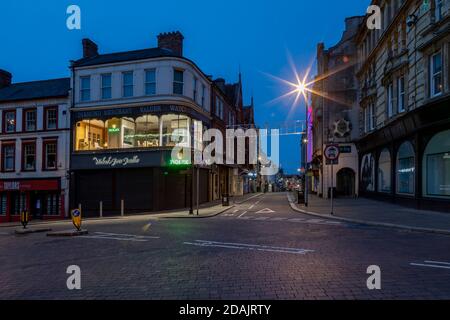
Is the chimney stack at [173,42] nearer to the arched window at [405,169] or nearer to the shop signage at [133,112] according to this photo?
the shop signage at [133,112]

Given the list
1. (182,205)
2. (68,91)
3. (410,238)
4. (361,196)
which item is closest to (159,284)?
(410,238)

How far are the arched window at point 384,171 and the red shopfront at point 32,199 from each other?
25.7 m

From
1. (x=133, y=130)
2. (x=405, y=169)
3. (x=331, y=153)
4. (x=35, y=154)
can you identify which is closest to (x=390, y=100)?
(x=405, y=169)

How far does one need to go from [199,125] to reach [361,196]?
16.9 m

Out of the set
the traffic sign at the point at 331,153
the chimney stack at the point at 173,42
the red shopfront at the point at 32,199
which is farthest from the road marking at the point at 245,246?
the chimney stack at the point at 173,42

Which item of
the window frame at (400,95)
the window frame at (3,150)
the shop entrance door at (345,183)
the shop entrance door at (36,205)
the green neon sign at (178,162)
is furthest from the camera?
the shop entrance door at (345,183)

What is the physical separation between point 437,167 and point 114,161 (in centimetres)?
2164

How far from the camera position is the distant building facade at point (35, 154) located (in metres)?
28.2

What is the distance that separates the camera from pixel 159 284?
5887mm

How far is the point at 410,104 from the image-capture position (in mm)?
19625

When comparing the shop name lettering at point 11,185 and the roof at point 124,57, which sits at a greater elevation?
the roof at point 124,57

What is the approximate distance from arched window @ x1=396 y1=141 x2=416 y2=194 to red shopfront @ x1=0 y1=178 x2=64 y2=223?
84.8ft
